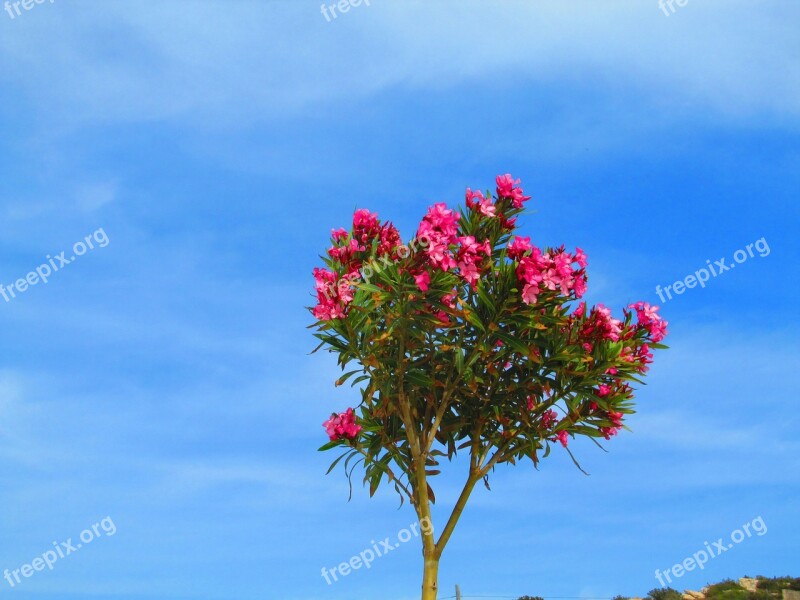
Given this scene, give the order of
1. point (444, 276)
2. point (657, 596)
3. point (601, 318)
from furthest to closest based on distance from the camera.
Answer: point (657, 596) < point (601, 318) < point (444, 276)

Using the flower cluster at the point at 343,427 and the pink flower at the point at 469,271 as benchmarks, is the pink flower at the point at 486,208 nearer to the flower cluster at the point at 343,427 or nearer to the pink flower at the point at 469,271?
the pink flower at the point at 469,271

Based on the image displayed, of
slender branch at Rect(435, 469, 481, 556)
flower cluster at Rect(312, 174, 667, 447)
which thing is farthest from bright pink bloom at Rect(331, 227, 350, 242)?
slender branch at Rect(435, 469, 481, 556)

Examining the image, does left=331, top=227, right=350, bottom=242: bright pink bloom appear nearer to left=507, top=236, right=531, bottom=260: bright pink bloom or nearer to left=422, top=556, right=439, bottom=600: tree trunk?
left=507, top=236, right=531, bottom=260: bright pink bloom

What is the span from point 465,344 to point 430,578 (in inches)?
106

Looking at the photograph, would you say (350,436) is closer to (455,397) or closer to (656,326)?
(455,397)

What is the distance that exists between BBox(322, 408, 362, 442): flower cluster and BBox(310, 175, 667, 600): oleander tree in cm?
1

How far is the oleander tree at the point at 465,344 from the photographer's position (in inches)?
340

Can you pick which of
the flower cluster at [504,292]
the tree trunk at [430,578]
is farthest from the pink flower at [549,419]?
the tree trunk at [430,578]

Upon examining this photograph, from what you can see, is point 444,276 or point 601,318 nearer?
point 444,276

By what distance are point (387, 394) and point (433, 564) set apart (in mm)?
2113

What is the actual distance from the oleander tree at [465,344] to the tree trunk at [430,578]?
14 millimetres

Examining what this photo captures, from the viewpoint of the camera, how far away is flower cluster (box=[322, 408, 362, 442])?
945 cm

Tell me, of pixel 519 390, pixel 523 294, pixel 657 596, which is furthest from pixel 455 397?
pixel 657 596

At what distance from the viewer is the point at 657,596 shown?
1456 centimetres
